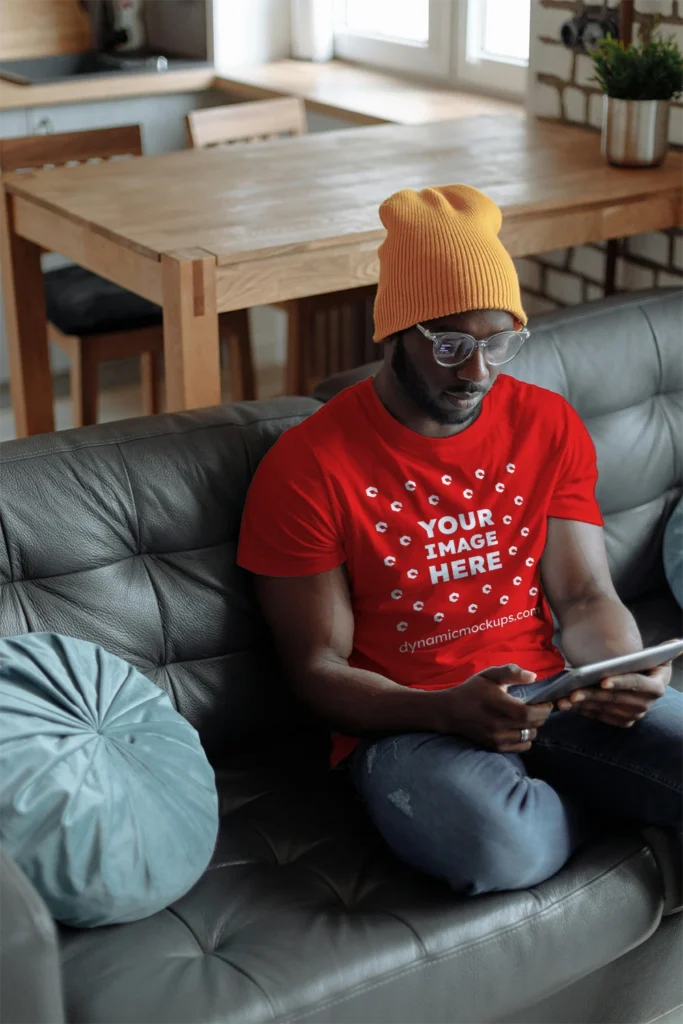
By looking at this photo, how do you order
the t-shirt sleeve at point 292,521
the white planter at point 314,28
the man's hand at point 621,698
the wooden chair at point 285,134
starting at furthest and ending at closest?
the white planter at point 314,28, the wooden chair at point 285,134, the t-shirt sleeve at point 292,521, the man's hand at point 621,698

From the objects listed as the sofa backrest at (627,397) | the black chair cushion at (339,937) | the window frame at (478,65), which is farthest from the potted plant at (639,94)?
the black chair cushion at (339,937)

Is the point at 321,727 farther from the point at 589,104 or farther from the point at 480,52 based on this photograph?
the point at 480,52

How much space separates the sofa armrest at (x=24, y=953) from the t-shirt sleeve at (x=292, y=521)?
2.12ft

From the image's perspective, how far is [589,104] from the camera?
3.13 metres

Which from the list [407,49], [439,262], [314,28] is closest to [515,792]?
[439,262]

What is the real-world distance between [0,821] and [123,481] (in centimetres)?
57

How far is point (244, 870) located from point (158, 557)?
471mm

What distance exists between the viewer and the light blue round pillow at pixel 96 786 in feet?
4.61

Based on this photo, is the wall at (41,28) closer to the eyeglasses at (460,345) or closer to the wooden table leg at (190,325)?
the wooden table leg at (190,325)

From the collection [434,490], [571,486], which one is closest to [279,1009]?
[434,490]

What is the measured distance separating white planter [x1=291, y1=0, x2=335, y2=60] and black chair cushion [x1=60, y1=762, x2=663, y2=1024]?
339 cm

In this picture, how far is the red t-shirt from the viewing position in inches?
69.1

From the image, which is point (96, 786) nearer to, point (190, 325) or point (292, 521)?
point (292, 521)

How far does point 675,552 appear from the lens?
2260 millimetres
